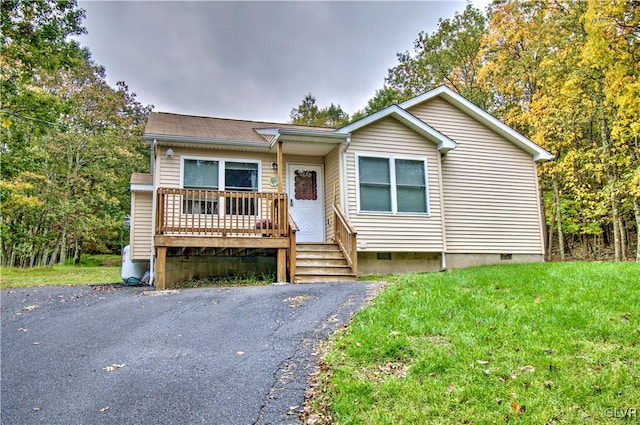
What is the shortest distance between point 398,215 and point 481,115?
422 centimetres

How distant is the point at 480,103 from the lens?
20.9 m

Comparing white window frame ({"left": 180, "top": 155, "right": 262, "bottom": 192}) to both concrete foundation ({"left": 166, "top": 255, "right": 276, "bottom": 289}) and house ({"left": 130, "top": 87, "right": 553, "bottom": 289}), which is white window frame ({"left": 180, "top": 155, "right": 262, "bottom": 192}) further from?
concrete foundation ({"left": 166, "top": 255, "right": 276, "bottom": 289})

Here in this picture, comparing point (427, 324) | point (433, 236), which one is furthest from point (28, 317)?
point (433, 236)

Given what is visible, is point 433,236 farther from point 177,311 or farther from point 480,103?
point 480,103

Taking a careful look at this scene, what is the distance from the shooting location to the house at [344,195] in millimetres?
9711

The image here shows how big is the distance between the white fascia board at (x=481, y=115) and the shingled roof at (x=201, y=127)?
10.0 feet

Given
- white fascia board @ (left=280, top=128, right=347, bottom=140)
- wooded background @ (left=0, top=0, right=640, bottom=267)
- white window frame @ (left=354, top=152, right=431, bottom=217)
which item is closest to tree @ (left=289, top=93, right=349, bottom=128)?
wooded background @ (left=0, top=0, right=640, bottom=267)

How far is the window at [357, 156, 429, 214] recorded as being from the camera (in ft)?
35.8

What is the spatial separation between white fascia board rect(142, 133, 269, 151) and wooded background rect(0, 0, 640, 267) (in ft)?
12.6

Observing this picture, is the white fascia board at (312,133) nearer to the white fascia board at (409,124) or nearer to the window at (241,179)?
the white fascia board at (409,124)

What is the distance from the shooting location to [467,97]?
805 inches

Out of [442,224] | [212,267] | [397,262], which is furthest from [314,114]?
[212,267]

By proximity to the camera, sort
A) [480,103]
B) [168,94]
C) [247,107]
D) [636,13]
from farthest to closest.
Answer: [247,107]
[168,94]
[480,103]
[636,13]

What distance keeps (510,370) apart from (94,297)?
753 centimetres
